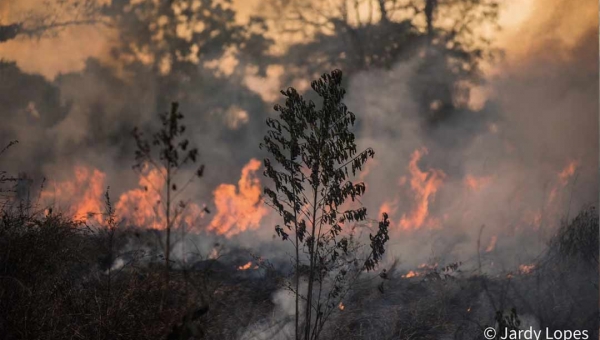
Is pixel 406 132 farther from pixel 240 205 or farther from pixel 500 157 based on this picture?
pixel 240 205

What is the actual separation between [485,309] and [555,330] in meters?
0.92

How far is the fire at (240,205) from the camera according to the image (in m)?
11.1

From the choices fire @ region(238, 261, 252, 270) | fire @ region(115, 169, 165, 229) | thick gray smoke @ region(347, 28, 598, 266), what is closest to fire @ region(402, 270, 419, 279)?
thick gray smoke @ region(347, 28, 598, 266)

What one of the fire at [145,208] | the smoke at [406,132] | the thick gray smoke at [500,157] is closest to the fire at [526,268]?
the thick gray smoke at [500,157]

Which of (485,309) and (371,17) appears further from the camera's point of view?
(371,17)

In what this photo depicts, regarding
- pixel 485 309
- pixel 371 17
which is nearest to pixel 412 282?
pixel 485 309

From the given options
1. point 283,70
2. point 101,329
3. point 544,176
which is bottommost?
point 101,329

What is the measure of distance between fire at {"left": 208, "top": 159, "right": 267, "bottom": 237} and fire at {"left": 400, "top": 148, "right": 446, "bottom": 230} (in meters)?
3.04

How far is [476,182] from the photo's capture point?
11000 mm

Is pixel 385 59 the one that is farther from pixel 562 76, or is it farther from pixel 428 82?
pixel 562 76

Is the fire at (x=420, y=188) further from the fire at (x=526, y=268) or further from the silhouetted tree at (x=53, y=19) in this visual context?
the silhouetted tree at (x=53, y=19)

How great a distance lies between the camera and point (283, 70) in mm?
11930

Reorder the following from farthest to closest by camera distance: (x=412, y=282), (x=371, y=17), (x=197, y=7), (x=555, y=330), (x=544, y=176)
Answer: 1. (x=371, y=17)
2. (x=197, y=7)
3. (x=544, y=176)
4. (x=412, y=282)
5. (x=555, y=330)

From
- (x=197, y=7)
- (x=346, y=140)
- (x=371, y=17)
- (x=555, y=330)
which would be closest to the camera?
(x=346, y=140)
